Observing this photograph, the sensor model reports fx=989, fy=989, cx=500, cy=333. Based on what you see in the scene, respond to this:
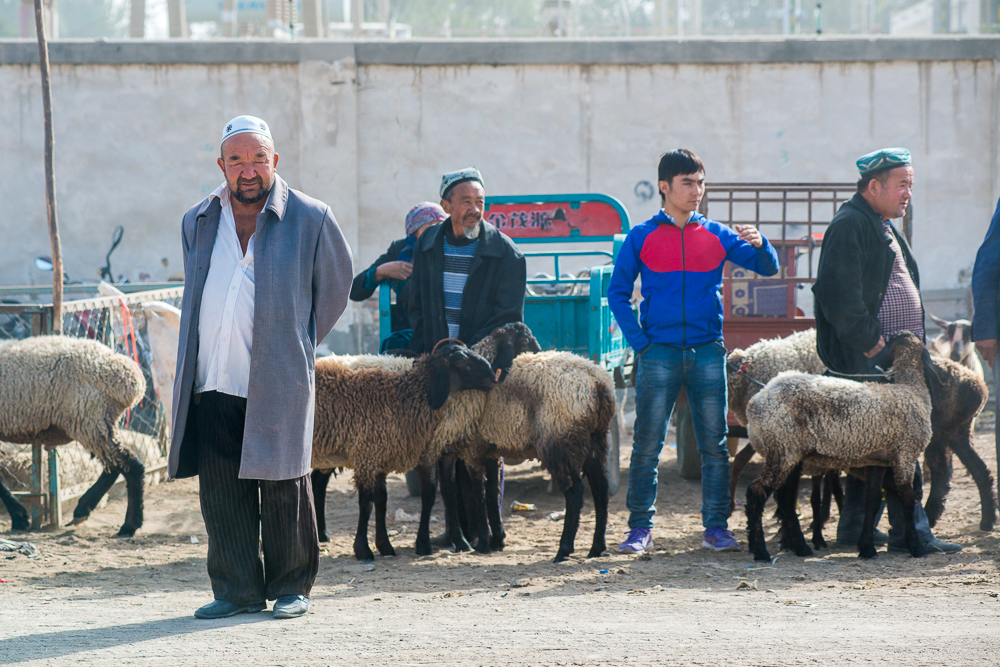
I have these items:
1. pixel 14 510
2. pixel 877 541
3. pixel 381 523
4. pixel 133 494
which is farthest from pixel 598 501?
pixel 14 510

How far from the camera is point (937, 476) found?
6.09 m

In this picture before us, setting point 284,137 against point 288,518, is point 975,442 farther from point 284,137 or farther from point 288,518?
point 284,137

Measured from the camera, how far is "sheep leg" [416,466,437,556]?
5.80 meters

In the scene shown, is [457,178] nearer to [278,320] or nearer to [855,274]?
[278,320]

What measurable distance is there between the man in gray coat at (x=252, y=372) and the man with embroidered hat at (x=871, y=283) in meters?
2.75

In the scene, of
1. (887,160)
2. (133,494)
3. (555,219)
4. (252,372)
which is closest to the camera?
(252,372)

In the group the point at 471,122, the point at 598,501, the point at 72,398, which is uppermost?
the point at 471,122

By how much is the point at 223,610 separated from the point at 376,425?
1.99 meters

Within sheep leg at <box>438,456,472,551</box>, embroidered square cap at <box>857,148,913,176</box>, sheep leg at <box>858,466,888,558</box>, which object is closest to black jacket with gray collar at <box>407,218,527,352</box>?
sheep leg at <box>438,456,472,551</box>

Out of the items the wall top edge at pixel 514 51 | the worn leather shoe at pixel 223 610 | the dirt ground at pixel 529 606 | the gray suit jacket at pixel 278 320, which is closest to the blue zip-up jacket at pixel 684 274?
the dirt ground at pixel 529 606

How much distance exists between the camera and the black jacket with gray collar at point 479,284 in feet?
18.8

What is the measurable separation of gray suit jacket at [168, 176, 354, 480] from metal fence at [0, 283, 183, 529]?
3316mm

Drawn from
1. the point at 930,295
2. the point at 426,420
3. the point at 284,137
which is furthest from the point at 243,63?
the point at 930,295

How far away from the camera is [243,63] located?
1262 centimetres
